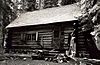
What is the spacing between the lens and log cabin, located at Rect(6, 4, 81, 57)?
651 inches

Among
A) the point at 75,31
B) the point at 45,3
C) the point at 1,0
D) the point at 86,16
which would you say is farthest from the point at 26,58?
the point at 45,3

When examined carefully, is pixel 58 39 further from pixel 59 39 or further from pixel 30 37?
pixel 30 37

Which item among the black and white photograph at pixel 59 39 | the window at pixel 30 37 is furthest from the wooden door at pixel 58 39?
the window at pixel 30 37

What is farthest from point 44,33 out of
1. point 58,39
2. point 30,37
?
point 30,37

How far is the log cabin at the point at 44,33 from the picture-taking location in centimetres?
1653

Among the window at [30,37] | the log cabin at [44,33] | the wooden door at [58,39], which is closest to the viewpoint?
the log cabin at [44,33]

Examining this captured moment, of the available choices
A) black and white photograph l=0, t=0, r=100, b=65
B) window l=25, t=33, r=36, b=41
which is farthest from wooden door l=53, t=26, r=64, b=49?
window l=25, t=33, r=36, b=41

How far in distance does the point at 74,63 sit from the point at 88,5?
17.4ft

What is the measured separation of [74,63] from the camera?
12.6 metres

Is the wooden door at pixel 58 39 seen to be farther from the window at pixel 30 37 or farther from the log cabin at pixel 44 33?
the window at pixel 30 37

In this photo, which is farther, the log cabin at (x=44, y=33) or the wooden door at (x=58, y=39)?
the wooden door at (x=58, y=39)

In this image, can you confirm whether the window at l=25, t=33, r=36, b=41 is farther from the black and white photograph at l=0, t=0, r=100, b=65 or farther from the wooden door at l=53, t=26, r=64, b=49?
the wooden door at l=53, t=26, r=64, b=49

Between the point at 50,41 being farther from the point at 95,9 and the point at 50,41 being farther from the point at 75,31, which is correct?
the point at 95,9

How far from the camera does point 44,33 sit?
18078 mm
